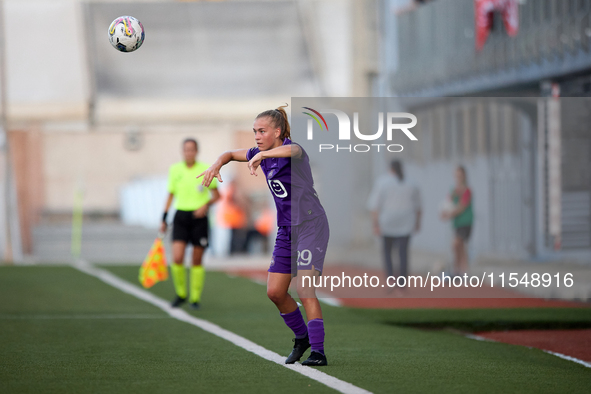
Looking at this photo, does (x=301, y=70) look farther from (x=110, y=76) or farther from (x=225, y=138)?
(x=110, y=76)

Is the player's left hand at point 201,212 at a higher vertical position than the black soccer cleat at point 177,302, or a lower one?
higher

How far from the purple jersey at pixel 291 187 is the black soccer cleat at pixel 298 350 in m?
0.88

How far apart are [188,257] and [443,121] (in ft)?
20.7

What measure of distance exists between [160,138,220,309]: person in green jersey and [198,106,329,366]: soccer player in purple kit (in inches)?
171

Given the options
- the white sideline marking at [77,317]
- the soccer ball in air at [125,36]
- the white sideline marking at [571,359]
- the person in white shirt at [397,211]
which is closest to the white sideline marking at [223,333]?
the white sideline marking at [77,317]

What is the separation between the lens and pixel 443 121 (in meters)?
20.5

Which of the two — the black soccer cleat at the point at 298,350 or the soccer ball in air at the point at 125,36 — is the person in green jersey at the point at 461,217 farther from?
the black soccer cleat at the point at 298,350

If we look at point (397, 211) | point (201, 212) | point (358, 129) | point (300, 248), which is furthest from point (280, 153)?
point (397, 211)

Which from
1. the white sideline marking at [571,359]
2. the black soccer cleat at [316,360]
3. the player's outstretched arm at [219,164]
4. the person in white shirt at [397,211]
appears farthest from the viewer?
the person in white shirt at [397,211]

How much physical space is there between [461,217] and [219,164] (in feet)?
29.4

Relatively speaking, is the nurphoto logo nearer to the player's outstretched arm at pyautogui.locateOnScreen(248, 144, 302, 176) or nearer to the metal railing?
the player's outstretched arm at pyautogui.locateOnScreen(248, 144, 302, 176)

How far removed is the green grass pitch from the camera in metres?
6.09

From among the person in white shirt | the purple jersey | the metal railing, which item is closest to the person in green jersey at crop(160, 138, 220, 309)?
the person in white shirt

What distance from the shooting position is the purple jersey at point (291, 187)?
21.6 ft
